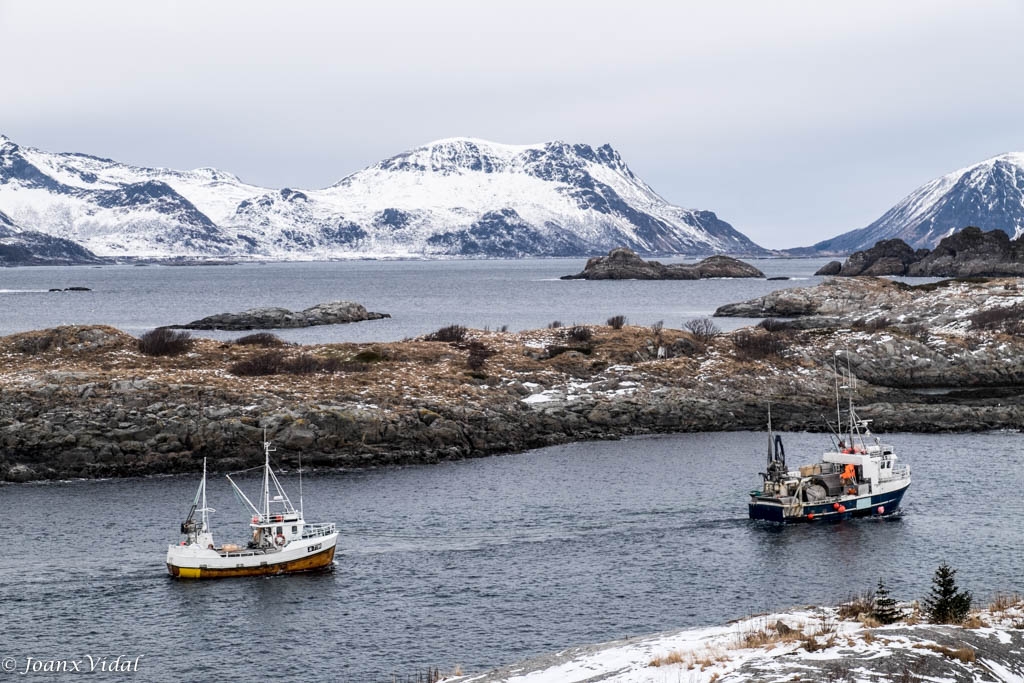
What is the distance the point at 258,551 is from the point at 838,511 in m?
31.4

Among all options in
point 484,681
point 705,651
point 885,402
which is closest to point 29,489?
point 484,681

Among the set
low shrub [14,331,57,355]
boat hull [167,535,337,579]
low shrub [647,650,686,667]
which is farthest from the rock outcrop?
low shrub [647,650,686,667]

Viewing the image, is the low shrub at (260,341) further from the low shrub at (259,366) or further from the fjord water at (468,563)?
the fjord water at (468,563)

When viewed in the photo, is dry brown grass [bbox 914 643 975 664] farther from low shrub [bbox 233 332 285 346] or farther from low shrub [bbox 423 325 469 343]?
low shrub [bbox 233 332 285 346]

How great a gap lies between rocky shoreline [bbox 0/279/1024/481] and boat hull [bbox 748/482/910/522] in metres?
22.5

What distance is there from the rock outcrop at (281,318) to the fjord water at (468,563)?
324 feet

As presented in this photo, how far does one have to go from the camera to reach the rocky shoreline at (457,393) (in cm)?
7375

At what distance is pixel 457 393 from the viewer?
86312mm

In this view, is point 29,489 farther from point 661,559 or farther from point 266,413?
point 661,559

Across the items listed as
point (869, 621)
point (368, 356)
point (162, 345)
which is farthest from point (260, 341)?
point (869, 621)

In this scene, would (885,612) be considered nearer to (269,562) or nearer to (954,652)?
(954,652)

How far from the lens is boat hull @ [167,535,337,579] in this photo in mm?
50469

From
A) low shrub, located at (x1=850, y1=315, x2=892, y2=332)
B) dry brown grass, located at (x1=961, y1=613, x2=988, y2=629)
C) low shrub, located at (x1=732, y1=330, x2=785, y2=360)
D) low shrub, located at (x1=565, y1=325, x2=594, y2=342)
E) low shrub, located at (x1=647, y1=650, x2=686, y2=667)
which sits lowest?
low shrub, located at (x1=647, y1=650, x2=686, y2=667)

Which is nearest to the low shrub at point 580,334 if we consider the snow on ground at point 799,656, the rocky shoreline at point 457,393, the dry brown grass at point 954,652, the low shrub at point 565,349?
the rocky shoreline at point 457,393
